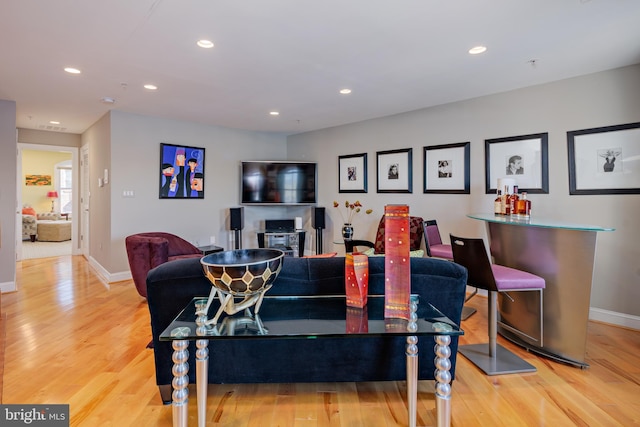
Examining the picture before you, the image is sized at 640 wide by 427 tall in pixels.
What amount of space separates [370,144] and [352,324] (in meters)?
4.25

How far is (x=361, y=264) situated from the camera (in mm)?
1683

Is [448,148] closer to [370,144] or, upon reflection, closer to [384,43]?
[370,144]

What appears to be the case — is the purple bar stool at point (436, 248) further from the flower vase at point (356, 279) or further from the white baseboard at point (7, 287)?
the white baseboard at point (7, 287)

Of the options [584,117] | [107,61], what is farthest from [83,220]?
[584,117]

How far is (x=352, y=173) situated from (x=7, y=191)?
477cm

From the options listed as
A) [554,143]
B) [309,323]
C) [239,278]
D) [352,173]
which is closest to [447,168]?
[554,143]

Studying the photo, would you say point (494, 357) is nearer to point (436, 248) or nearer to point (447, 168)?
point (436, 248)

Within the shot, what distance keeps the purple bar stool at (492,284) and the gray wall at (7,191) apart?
5329 mm

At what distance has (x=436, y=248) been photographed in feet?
12.2

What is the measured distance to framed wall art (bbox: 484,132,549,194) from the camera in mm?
3652

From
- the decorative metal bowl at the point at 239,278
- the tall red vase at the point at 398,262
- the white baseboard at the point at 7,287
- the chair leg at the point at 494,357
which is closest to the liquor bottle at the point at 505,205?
the chair leg at the point at 494,357

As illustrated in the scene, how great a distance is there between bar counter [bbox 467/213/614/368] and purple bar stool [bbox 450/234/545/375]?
162 millimetres

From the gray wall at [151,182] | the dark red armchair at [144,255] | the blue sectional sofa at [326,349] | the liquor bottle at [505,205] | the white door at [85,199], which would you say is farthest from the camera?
the white door at [85,199]

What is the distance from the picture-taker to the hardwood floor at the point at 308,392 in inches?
71.9
